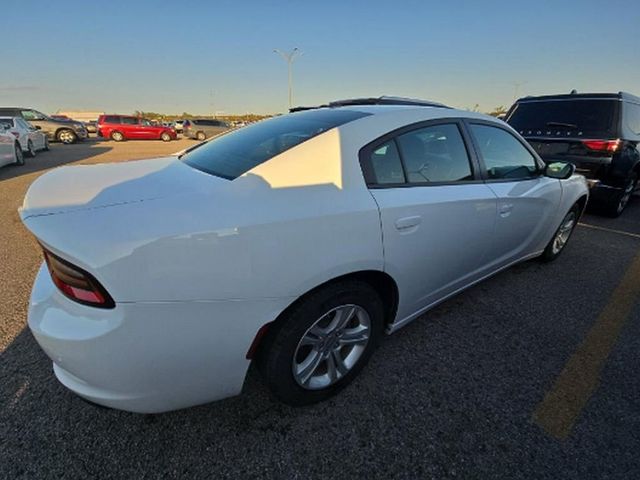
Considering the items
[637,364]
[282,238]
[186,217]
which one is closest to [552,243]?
[637,364]

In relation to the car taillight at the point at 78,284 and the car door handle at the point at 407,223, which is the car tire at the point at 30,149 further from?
the car door handle at the point at 407,223

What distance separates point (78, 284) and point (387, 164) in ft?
4.87

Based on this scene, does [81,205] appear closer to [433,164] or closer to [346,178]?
[346,178]

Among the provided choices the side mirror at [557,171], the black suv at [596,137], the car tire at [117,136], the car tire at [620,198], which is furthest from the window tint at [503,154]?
the car tire at [117,136]

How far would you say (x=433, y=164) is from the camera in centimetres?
211

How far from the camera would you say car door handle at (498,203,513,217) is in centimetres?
248

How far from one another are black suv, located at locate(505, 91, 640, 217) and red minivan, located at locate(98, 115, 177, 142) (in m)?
23.9

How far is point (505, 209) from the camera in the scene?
2.52m

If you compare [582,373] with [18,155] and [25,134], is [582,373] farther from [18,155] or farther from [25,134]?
[25,134]

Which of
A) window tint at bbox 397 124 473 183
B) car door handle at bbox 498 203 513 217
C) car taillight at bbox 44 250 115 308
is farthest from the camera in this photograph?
car door handle at bbox 498 203 513 217

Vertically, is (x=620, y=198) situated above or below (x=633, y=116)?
below

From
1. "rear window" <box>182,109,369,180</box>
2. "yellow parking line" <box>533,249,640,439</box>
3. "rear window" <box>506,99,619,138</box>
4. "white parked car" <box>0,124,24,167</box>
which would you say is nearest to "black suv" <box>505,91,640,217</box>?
"rear window" <box>506,99,619,138</box>

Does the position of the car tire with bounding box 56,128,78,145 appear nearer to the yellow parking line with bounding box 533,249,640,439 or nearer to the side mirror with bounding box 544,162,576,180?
the side mirror with bounding box 544,162,576,180

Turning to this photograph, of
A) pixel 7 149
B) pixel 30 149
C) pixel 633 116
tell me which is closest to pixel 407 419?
pixel 633 116
